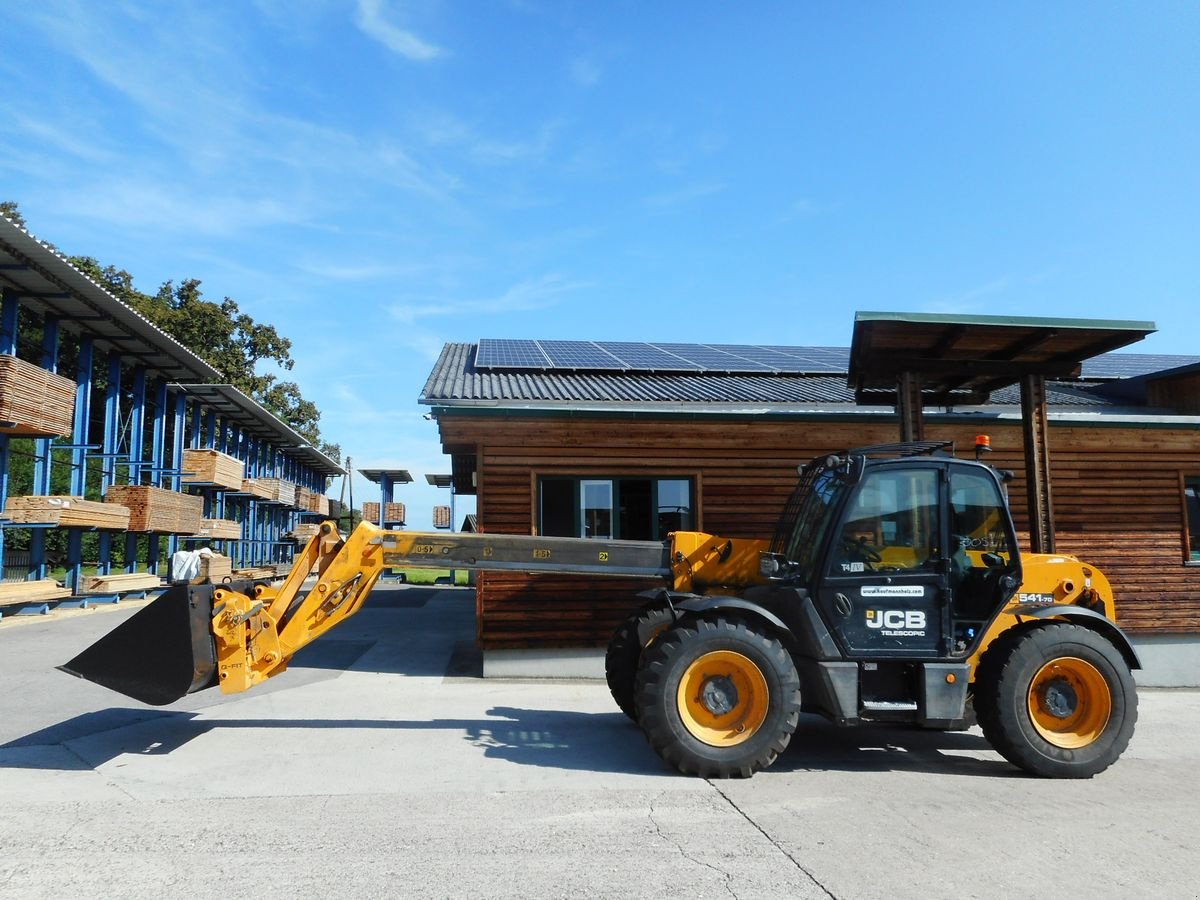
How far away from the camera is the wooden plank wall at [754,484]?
35.8 ft

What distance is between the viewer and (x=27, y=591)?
1697 cm

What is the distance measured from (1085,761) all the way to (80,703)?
9292mm

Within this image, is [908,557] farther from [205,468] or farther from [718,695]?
[205,468]

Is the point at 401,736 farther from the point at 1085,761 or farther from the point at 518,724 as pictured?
the point at 1085,761

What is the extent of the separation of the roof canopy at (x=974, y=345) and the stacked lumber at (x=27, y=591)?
1621 centimetres

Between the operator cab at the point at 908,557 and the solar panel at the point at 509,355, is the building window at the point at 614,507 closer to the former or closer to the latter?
the solar panel at the point at 509,355

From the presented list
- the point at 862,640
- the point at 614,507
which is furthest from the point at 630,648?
the point at 614,507

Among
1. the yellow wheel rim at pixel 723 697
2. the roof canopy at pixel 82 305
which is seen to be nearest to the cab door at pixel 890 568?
the yellow wheel rim at pixel 723 697

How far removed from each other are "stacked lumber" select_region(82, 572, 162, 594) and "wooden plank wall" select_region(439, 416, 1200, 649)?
14.5 meters

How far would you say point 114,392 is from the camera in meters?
23.4

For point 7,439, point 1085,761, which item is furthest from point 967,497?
point 7,439

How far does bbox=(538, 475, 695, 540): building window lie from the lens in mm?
11305

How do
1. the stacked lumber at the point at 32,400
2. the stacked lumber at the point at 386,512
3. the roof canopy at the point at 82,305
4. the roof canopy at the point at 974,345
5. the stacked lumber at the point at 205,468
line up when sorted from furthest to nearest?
the stacked lumber at the point at 386,512, the stacked lumber at the point at 205,468, the roof canopy at the point at 82,305, the stacked lumber at the point at 32,400, the roof canopy at the point at 974,345

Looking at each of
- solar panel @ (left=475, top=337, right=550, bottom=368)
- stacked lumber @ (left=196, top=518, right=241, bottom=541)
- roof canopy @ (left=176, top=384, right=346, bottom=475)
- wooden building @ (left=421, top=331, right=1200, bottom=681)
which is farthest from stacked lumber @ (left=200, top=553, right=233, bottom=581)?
wooden building @ (left=421, top=331, right=1200, bottom=681)
